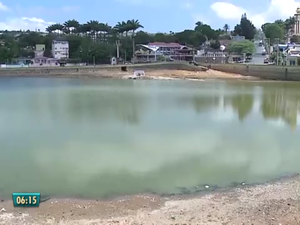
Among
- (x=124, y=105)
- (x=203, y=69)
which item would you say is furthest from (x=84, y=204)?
(x=203, y=69)

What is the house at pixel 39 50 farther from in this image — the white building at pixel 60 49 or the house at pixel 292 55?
the house at pixel 292 55

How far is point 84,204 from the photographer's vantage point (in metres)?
8.04

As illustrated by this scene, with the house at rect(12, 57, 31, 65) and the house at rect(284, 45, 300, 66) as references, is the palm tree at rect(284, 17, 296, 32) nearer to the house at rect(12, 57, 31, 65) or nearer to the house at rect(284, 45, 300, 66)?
the house at rect(284, 45, 300, 66)

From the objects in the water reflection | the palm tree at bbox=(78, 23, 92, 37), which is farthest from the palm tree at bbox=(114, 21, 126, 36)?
the water reflection

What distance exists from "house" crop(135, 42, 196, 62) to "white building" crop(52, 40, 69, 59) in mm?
13730

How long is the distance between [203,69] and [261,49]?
2693 centimetres

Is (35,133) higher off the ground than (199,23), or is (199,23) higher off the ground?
(199,23)

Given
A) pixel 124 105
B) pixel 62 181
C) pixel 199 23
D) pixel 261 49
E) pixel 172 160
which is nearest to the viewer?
pixel 62 181

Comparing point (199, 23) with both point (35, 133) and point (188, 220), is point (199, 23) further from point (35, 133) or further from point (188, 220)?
point (188, 220)

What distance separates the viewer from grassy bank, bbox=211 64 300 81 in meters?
45.6

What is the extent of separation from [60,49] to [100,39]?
Result: 1257cm

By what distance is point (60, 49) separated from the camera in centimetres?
7644

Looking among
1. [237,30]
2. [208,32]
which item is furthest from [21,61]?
[237,30]
